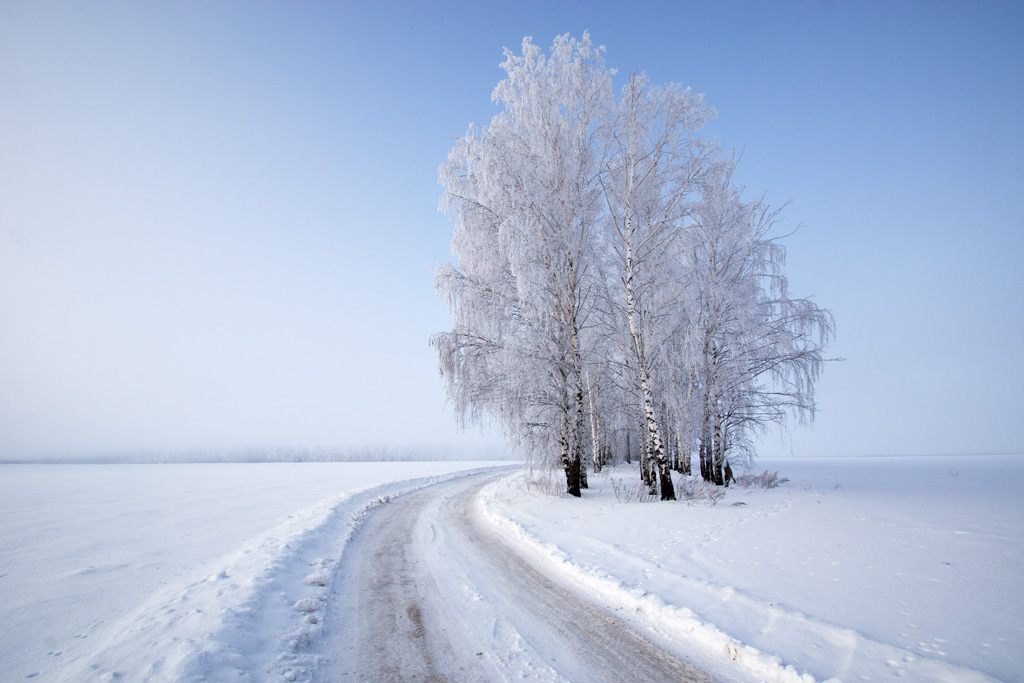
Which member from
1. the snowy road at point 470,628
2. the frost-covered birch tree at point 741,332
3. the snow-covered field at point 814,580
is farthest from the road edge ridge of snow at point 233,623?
the frost-covered birch tree at point 741,332

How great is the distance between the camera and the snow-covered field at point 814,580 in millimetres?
3041

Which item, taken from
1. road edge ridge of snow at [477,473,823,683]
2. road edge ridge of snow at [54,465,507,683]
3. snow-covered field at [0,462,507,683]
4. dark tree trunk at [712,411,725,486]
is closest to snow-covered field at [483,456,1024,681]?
road edge ridge of snow at [477,473,823,683]

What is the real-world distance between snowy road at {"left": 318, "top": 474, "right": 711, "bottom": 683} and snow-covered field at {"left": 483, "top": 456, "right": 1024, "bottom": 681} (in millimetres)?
503

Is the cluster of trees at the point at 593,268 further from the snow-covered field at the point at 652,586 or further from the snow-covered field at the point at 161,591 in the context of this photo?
the snow-covered field at the point at 161,591

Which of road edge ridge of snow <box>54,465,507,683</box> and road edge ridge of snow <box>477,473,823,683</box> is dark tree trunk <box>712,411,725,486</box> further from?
road edge ridge of snow <box>54,465,507,683</box>

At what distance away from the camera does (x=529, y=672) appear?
312 cm

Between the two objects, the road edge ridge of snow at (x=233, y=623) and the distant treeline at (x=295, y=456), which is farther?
the distant treeline at (x=295, y=456)

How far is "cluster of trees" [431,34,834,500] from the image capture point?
10.8 metres

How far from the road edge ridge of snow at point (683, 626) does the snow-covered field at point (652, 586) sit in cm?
2

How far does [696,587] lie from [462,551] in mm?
3889

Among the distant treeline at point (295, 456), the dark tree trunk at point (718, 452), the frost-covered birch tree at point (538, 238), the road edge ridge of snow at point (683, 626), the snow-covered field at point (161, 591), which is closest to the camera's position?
the road edge ridge of snow at point (683, 626)

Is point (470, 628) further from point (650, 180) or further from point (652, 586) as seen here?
point (650, 180)

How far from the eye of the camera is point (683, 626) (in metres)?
3.71

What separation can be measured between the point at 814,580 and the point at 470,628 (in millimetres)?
4080
